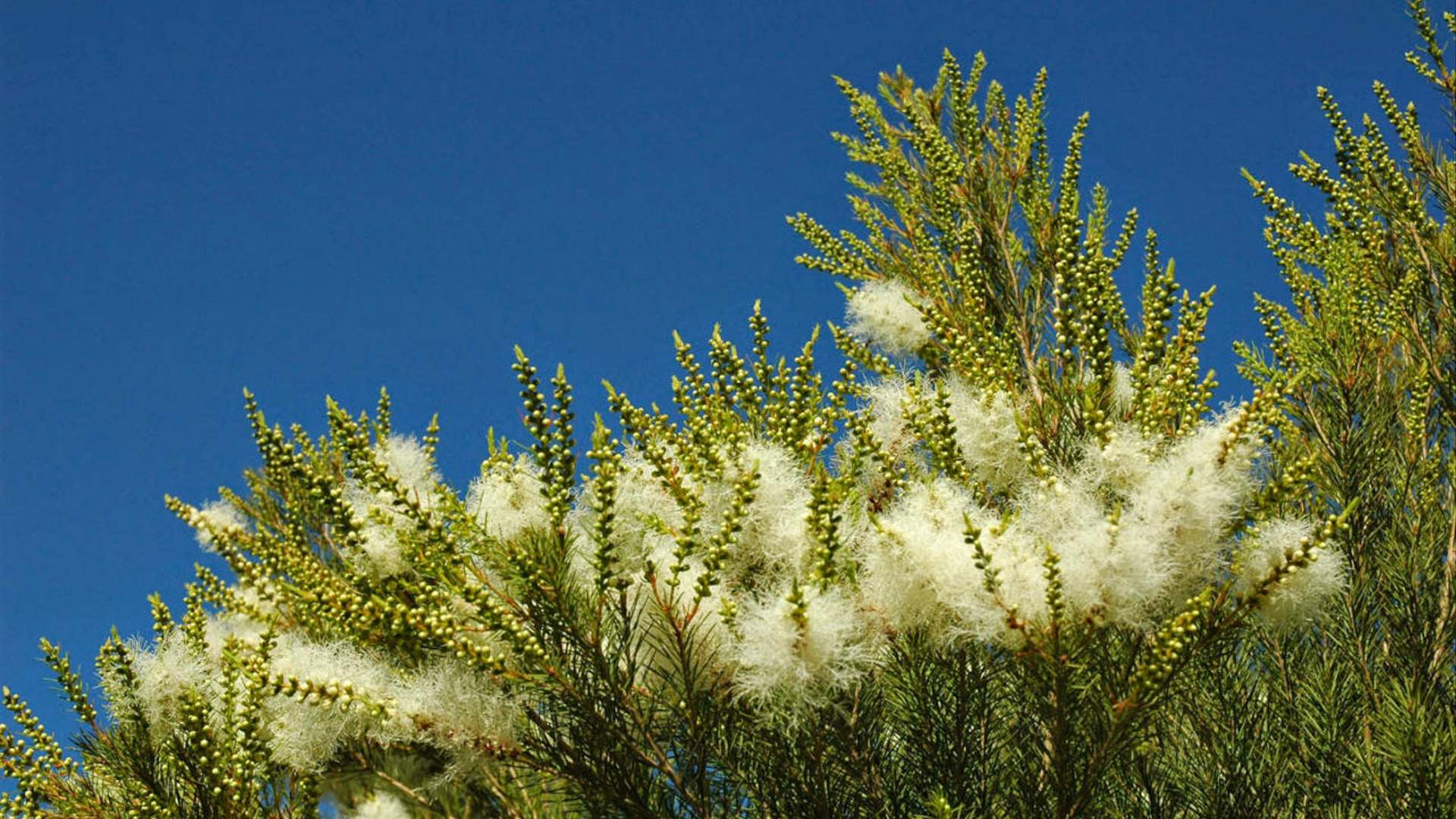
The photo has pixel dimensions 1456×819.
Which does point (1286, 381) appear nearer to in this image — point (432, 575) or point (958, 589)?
point (958, 589)

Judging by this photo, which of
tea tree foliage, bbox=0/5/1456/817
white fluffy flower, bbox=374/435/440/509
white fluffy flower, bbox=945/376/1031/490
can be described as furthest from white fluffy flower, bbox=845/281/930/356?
white fluffy flower, bbox=374/435/440/509

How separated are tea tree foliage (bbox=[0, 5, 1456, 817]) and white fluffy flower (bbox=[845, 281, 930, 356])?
2.58 feet

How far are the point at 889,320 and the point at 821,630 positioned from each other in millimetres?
2307

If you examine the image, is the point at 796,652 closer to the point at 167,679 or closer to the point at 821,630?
the point at 821,630

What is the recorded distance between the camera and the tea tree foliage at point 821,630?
198 centimetres

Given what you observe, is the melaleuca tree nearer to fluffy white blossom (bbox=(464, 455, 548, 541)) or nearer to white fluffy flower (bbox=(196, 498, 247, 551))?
fluffy white blossom (bbox=(464, 455, 548, 541))

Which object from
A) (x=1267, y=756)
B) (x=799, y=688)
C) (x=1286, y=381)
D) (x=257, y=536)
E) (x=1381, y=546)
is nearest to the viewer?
(x=799, y=688)

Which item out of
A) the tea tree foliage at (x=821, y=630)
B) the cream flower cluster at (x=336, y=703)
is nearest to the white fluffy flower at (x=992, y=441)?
the tea tree foliage at (x=821, y=630)

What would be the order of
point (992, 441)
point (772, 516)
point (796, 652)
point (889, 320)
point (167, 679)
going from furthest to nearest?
point (889, 320) → point (167, 679) → point (992, 441) → point (772, 516) → point (796, 652)

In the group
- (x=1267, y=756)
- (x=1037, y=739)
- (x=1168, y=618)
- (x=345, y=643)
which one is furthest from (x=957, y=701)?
(x=345, y=643)

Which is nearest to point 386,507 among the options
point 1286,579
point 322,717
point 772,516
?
point 322,717

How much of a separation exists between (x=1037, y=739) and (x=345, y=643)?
1.67 meters

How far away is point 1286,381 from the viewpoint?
2.23m

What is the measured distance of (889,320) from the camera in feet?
13.3
